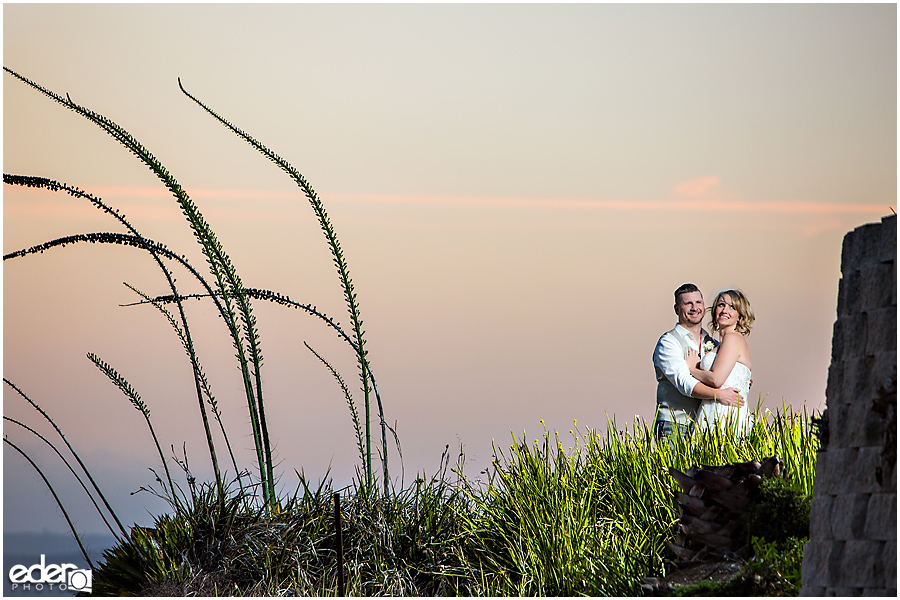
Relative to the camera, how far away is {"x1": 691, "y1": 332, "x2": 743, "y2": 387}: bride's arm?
498cm

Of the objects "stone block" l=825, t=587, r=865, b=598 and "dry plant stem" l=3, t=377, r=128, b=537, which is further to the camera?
"dry plant stem" l=3, t=377, r=128, b=537

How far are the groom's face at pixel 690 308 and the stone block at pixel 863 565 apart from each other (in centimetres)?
260

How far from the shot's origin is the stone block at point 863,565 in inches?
98.0

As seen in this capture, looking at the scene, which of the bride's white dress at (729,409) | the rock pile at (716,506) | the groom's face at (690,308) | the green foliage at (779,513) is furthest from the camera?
the groom's face at (690,308)

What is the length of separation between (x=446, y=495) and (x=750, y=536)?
167 cm

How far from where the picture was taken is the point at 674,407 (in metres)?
5.15

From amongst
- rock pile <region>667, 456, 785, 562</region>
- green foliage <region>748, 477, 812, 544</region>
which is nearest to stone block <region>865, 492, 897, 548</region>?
green foliage <region>748, 477, 812, 544</region>

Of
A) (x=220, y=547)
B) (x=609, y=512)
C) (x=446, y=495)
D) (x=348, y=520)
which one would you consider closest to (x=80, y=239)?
(x=220, y=547)

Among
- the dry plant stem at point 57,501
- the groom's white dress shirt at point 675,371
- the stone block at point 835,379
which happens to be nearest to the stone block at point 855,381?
the stone block at point 835,379

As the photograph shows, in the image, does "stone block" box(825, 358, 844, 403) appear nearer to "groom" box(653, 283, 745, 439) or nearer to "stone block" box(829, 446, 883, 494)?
"stone block" box(829, 446, 883, 494)

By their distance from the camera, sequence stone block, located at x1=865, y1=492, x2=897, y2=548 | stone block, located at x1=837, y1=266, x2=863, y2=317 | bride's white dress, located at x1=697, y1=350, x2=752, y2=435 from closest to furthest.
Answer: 1. stone block, located at x1=865, y1=492, x2=897, y2=548
2. stone block, located at x1=837, y1=266, x2=863, y2=317
3. bride's white dress, located at x1=697, y1=350, x2=752, y2=435

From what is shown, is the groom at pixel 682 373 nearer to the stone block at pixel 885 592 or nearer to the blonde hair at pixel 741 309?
the blonde hair at pixel 741 309

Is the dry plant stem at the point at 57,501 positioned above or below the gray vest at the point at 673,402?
below

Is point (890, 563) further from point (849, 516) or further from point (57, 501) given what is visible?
point (57, 501)
